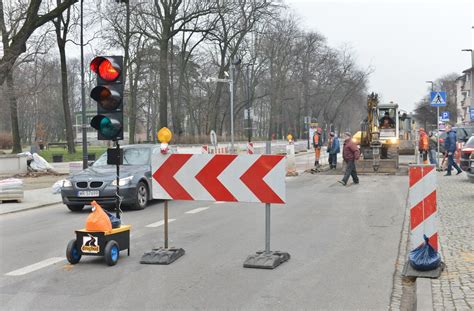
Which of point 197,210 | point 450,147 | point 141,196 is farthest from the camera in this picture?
point 450,147

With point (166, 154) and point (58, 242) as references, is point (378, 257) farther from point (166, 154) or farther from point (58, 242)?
point (58, 242)

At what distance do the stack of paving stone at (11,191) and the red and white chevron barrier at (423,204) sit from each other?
11576mm

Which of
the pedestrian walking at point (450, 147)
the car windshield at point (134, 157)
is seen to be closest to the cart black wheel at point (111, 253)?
the car windshield at point (134, 157)

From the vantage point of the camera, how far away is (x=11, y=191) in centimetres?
1500

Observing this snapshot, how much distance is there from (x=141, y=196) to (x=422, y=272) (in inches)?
318

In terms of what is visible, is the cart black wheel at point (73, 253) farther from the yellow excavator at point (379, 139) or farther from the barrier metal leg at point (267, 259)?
the yellow excavator at point (379, 139)

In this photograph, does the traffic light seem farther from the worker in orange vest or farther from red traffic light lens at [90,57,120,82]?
the worker in orange vest

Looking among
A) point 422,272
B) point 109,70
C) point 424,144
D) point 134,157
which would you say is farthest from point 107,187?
point 424,144

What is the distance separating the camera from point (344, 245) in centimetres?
836

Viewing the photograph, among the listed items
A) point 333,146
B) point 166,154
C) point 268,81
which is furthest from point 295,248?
point 268,81

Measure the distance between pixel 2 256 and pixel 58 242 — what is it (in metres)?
1.17

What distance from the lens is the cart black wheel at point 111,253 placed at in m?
7.18

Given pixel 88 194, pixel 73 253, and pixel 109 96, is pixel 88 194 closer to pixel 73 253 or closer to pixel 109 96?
pixel 109 96

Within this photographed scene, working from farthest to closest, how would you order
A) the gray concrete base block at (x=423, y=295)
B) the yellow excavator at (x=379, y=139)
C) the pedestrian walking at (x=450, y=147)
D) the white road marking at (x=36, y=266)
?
the yellow excavator at (x=379, y=139)
the pedestrian walking at (x=450, y=147)
the white road marking at (x=36, y=266)
the gray concrete base block at (x=423, y=295)
